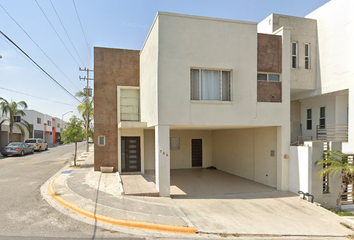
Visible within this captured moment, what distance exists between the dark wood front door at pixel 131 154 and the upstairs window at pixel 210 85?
585 cm

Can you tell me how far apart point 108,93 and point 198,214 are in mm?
9155

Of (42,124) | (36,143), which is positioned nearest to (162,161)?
(36,143)

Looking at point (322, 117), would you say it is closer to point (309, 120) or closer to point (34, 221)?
point (309, 120)

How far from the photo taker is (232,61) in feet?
32.1

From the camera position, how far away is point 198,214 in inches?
287

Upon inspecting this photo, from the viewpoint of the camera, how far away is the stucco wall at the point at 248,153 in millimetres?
11062

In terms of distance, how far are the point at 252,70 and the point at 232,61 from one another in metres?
1.05

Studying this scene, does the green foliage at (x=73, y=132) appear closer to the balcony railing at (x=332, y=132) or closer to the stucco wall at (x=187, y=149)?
the stucco wall at (x=187, y=149)

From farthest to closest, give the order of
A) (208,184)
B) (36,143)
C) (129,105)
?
(36,143)
(129,105)
(208,184)

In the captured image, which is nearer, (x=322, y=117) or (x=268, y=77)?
(x=268, y=77)

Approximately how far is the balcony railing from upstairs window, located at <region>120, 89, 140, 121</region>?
1062 cm

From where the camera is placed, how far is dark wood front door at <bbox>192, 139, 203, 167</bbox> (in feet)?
53.1

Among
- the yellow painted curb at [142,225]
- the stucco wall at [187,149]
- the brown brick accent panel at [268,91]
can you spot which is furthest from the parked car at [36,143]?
the brown brick accent panel at [268,91]

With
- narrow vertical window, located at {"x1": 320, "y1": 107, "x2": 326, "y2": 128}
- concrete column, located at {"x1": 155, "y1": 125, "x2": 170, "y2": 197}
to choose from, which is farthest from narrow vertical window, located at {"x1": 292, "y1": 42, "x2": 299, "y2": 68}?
concrete column, located at {"x1": 155, "y1": 125, "x2": 170, "y2": 197}
